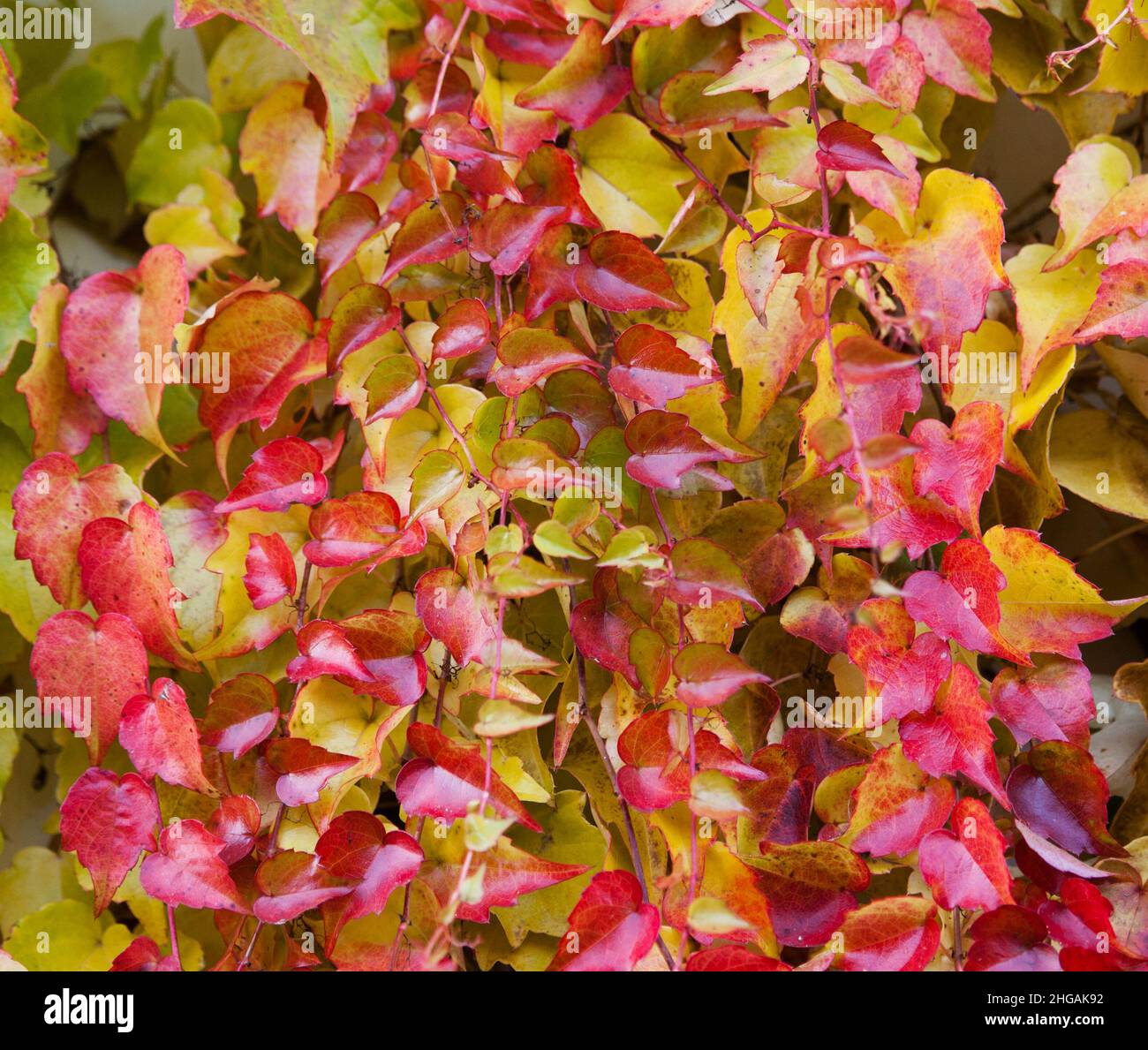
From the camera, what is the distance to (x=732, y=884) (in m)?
0.52

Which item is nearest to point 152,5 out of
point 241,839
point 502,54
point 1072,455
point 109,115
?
point 109,115

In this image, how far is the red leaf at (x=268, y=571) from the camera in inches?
23.7

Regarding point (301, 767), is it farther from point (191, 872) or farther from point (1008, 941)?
point (1008, 941)

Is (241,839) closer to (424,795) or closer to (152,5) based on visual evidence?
(424,795)

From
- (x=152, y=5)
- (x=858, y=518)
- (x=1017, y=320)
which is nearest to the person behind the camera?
(x=858, y=518)

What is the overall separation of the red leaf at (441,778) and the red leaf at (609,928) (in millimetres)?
52

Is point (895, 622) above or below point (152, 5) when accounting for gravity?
below

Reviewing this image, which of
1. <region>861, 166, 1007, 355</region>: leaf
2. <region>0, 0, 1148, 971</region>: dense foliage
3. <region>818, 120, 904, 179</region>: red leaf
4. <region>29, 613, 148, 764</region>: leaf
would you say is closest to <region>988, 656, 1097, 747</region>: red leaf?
<region>0, 0, 1148, 971</region>: dense foliage

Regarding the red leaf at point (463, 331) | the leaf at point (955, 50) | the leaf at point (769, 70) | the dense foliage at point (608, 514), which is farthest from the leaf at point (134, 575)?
the leaf at point (955, 50)

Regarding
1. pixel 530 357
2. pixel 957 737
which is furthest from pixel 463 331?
pixel 957 737

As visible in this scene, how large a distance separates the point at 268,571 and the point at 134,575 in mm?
100

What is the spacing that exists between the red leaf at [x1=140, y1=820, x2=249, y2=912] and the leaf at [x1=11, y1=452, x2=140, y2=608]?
7.8 inches
